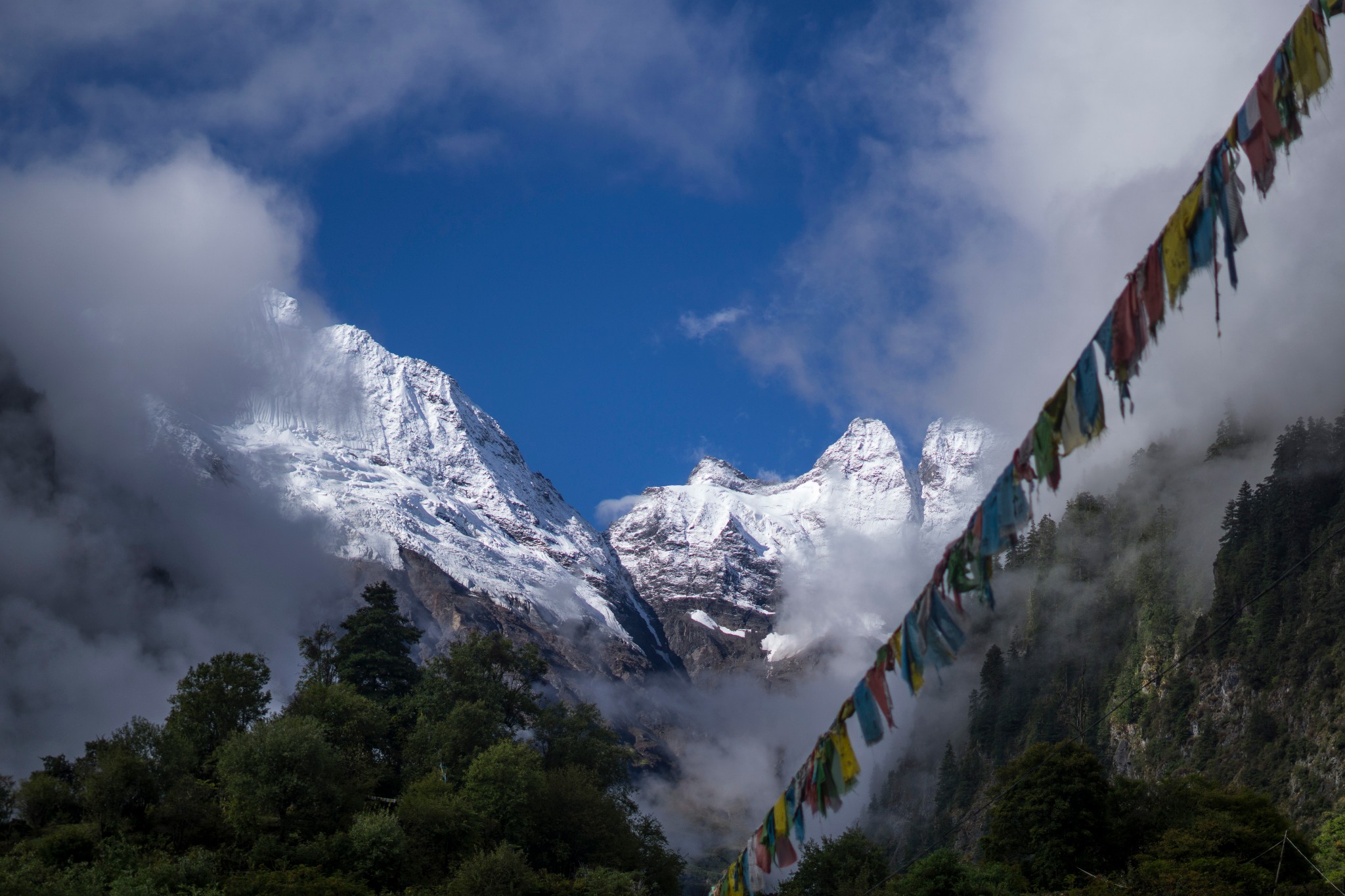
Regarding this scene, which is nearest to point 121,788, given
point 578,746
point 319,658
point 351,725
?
point 351,725

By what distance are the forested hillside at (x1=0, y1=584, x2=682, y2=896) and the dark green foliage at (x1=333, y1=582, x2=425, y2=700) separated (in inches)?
93.3

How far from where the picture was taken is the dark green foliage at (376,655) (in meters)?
64.7

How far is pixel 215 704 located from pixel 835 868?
112 feet

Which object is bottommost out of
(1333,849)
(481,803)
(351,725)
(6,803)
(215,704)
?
(1333,849)

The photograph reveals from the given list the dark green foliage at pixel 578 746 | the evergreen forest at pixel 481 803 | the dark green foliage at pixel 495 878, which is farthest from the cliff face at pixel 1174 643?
the dark green foliage at pixel 495 878

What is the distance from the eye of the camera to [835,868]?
5488cm

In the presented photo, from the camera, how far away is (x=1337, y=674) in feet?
304

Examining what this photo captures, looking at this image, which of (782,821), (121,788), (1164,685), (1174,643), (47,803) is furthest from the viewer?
(1174,643)

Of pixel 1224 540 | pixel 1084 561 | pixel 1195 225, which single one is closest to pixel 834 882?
pixel 1195 225

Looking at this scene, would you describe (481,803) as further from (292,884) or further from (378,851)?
(292,884)

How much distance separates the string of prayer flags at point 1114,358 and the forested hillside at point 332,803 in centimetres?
2818

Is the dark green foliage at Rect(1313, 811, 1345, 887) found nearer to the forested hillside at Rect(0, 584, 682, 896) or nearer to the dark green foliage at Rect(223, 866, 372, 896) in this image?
the forested hillside at Rect(0, 584, 682, 896)

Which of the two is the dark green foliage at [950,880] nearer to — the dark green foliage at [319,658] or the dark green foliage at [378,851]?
the dark green foliage at [378,851]

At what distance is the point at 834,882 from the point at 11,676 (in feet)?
478
